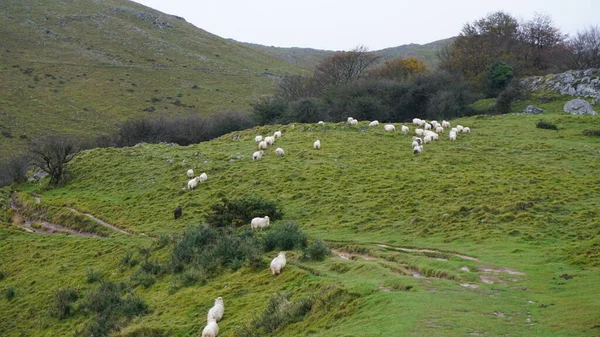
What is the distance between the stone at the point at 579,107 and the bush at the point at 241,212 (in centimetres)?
3575

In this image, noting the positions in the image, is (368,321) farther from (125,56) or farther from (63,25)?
(63,25)

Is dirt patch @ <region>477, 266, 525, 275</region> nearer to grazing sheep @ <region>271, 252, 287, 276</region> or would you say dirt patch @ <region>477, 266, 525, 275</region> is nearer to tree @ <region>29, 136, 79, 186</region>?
grazing sheep @ <region>271, 252, 287, 276</region>

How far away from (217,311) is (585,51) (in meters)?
74.1

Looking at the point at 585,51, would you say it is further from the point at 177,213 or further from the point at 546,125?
the point at 177,213

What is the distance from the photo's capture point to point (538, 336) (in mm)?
9898

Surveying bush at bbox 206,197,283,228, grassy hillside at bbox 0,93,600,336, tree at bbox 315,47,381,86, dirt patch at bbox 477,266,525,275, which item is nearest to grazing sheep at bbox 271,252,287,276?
grassy hillside at bbox 0,93,600,336

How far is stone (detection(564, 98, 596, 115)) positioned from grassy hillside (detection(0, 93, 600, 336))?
6611mm

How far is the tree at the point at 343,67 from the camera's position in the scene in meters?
83.6

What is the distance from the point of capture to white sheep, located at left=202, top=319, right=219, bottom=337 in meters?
14.4

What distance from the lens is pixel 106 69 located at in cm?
10106

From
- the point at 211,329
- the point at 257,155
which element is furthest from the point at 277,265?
the point at 257,155

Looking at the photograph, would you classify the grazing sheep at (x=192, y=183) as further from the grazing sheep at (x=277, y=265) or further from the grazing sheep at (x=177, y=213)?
the grazing sheep at (x=277, y=265)

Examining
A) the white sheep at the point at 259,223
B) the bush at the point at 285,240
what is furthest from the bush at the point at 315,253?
the white sheep at the point at 259,223

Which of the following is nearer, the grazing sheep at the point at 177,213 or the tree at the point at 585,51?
the grazing sheep at the point at 177,213
